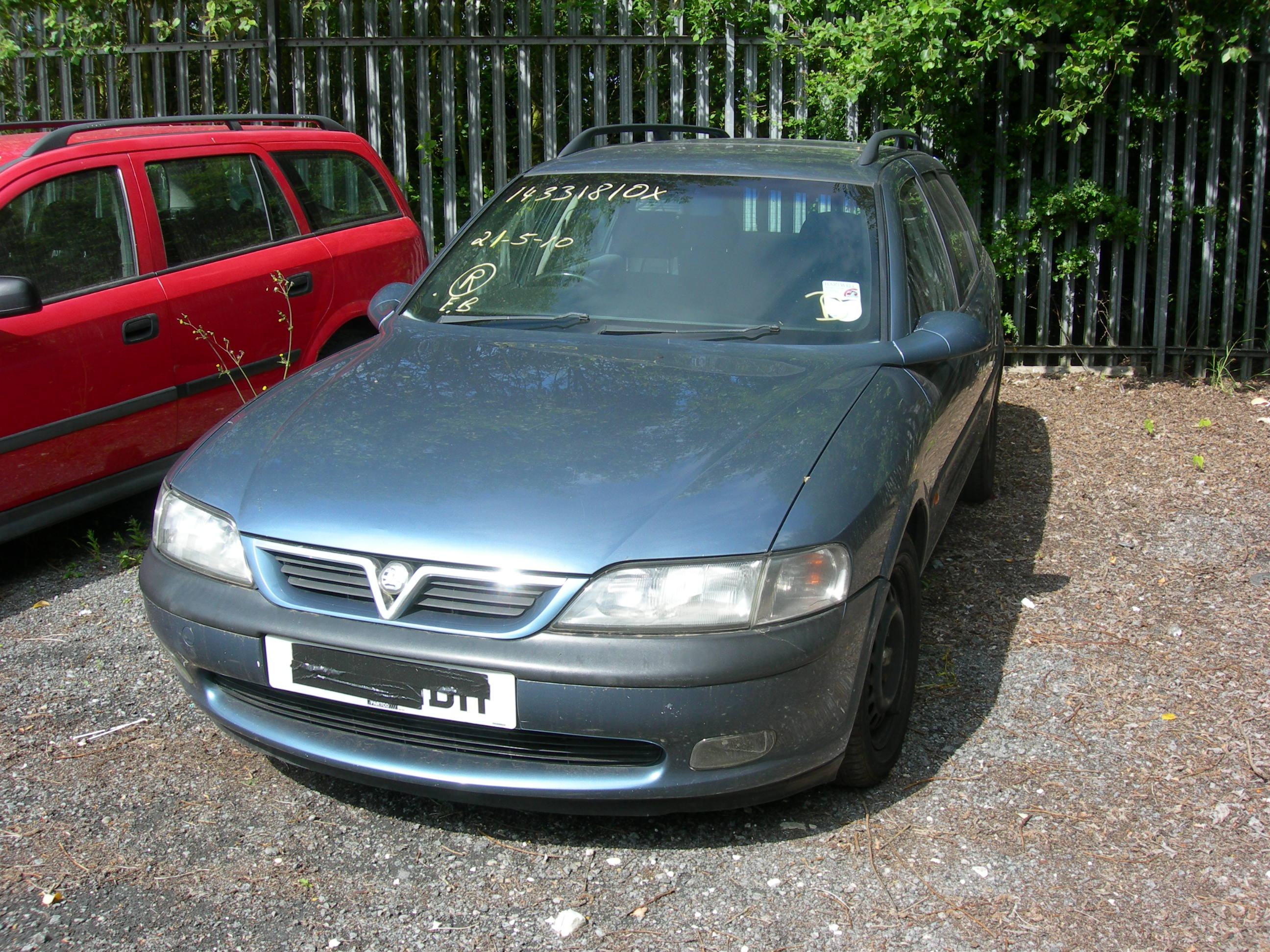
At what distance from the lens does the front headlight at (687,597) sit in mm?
2457

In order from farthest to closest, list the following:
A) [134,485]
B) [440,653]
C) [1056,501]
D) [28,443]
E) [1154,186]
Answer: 1. [1154,186]
2. [1056,501]
3. [134,485]
4. [28,443]
5. [440,653]

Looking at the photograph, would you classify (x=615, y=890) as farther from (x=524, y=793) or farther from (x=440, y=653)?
(x=440, y=653)

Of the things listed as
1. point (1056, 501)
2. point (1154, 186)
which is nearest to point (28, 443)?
point (1056, 501)

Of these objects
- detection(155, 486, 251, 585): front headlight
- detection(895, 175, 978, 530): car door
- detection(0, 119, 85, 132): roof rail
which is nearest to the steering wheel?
detection(895, 175, 978, 530): car door

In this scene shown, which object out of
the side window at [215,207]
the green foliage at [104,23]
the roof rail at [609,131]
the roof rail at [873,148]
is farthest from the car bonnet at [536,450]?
the green foliage at [104,23]

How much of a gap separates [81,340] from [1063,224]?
5.76 metres

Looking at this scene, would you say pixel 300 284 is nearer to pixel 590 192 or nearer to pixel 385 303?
pixel 385 303

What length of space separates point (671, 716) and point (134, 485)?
9.70 feet

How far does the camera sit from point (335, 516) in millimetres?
2629

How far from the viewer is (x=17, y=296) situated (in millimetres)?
3988

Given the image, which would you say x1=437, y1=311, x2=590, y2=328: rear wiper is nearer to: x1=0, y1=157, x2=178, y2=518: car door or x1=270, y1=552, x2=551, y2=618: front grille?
x1=270, y1=552, x2=551, y2=618: front grille

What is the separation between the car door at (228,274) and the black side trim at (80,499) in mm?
199

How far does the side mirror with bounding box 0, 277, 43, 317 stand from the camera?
156 inches

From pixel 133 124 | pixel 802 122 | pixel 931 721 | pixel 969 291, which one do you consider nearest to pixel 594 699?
pixel 931 721
